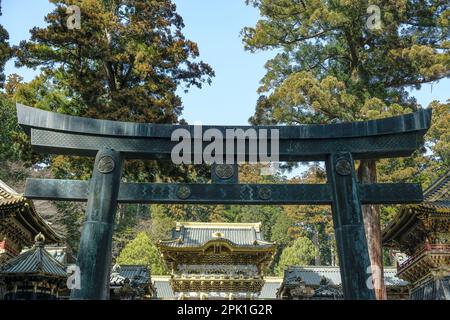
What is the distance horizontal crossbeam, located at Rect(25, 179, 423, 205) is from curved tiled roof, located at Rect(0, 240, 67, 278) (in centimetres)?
678

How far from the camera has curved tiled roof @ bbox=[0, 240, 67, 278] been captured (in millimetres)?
12703

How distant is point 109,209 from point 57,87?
1004 cm

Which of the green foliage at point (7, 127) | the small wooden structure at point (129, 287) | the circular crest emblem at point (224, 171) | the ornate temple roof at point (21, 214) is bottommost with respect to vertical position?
the small wooden structure at point (129, 287)

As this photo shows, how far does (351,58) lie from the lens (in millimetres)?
17125

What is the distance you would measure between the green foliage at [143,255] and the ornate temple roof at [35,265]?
21.8 metres

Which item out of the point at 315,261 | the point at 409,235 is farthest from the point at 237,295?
the point at 315,261

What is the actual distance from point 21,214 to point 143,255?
2350cm

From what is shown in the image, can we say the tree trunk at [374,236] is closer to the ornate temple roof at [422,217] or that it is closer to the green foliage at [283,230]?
the ornate temple roof at [422,217]

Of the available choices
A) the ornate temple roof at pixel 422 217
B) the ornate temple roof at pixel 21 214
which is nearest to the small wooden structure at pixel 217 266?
the ornate temple roof at pixel 422 217

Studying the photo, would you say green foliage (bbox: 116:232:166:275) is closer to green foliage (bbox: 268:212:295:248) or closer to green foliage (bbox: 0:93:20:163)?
green foliage (bbox: 0:93:20:163)

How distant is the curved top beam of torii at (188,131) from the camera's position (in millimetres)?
7086

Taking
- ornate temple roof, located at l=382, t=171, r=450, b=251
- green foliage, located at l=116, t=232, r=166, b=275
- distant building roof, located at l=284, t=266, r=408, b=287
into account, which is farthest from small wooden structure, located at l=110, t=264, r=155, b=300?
green foliage, located at l=116, t=232, r=166, b=275

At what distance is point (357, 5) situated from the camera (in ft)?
50.1
